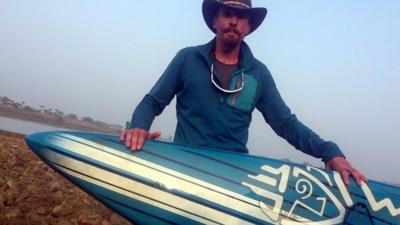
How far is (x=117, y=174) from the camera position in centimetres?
362

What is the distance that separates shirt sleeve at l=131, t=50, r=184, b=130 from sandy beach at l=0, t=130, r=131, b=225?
2.30m

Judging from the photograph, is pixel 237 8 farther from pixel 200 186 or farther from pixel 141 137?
pixel 200 186

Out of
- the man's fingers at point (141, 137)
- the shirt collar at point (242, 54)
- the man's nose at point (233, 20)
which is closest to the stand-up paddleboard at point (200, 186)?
the man's fingers at point (141, 137)

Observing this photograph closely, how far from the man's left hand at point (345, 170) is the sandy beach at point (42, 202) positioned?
10.3ft

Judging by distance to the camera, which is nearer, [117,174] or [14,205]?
[117,174]

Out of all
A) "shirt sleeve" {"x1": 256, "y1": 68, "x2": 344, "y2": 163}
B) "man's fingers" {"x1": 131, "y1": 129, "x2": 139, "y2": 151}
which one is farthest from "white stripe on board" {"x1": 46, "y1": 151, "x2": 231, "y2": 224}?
"shirt sleeve" {"x1": 256, "y1": 68, "x2": 344, "y2": 163}

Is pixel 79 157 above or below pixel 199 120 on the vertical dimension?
below

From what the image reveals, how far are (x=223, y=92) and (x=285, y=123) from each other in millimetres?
864

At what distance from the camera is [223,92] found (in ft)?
12.6

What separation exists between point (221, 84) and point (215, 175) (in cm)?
92

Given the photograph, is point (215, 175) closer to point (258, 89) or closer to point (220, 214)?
point (220, 214)

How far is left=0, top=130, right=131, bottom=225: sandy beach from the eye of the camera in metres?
4.86

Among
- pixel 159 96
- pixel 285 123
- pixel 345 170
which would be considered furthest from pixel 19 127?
pixel 345 170

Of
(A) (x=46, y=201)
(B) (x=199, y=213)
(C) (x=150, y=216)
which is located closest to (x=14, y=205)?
(A) (x=46, y=201)
